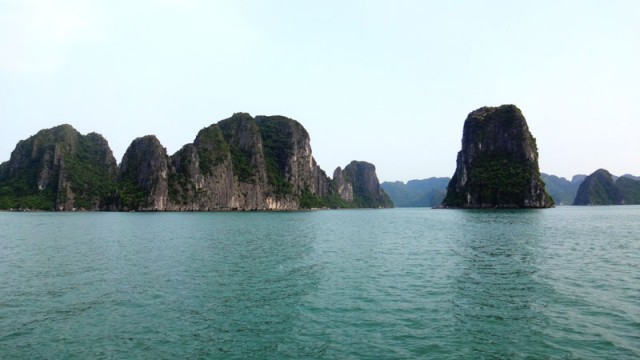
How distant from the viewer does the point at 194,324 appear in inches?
761

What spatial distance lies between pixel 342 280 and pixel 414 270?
735 cm

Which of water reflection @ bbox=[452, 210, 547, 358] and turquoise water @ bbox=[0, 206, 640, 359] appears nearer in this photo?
turquoise water @ bbox=[0, 206, 640, 359]

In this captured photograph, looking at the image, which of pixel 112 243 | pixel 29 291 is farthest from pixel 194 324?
pixel 112 243

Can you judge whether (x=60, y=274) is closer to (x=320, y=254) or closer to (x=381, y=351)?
(x=320, y=254)

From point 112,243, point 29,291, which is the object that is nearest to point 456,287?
point 29,291

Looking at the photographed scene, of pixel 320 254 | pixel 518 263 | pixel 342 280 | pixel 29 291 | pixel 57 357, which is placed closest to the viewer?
pixel 57 357

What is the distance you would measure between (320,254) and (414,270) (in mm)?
12762

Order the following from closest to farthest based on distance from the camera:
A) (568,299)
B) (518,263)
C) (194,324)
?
(194,324), (568,299), (518,263)

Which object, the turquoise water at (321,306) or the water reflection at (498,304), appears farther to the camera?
the water reflection at (498,304)

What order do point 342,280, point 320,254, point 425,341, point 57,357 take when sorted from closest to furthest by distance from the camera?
point 57,357
point 425,341
point 342,280
point 320,254

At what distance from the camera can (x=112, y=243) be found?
5256cm

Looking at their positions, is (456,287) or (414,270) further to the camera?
(414,270)

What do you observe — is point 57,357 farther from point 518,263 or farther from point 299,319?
point 518,263

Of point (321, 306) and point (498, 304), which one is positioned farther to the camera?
point (498, 304)
